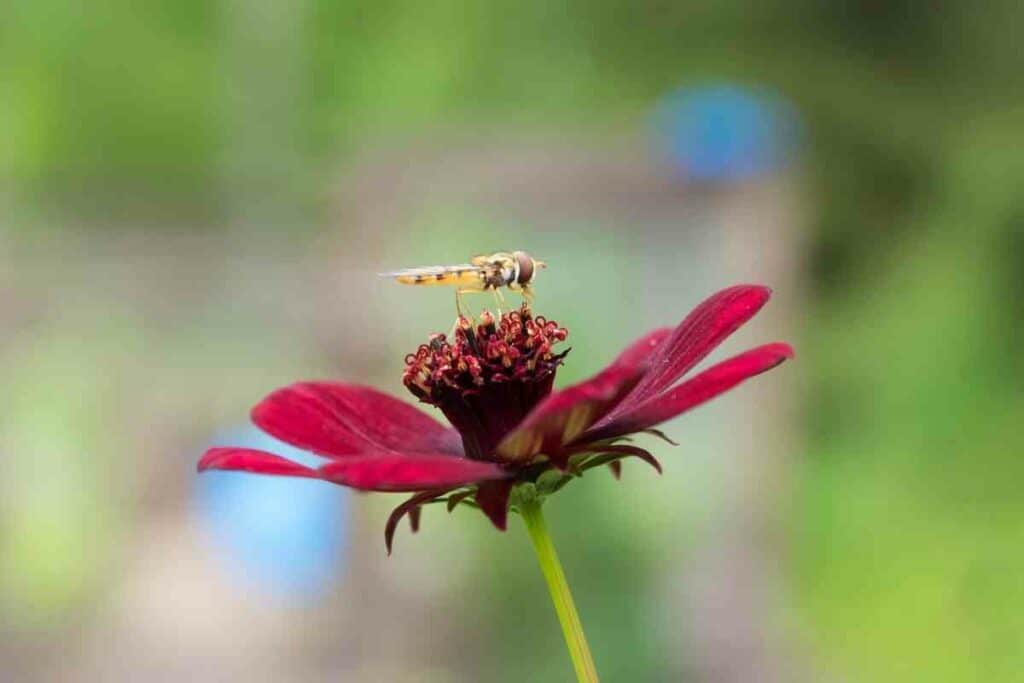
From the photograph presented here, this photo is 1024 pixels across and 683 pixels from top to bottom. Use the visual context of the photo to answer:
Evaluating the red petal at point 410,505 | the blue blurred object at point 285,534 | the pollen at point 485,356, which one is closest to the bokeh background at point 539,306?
the blue blurred object at point 285,534

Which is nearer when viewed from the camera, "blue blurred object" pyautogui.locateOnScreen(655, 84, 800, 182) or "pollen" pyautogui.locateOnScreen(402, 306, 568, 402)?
"pollen" pyautogui.locateOnScreen(402, 306, 568, 402)

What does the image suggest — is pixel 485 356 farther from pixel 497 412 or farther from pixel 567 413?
pixel 567 413

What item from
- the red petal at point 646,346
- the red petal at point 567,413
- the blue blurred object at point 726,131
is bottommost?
the red petal at point 567,413

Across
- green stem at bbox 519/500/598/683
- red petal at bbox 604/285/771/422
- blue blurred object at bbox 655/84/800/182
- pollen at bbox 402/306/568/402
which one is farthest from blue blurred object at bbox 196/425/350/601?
green stem at bbox 519/500/598/683

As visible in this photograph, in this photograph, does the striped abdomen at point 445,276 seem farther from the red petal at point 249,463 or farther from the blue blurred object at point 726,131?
the blue blurred object at point 726,131

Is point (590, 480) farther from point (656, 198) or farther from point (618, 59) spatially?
point (618, 59)

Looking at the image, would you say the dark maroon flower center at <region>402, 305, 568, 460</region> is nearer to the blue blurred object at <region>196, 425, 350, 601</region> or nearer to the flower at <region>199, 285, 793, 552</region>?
the flower at <region>199, 285, 793, 552</region>
